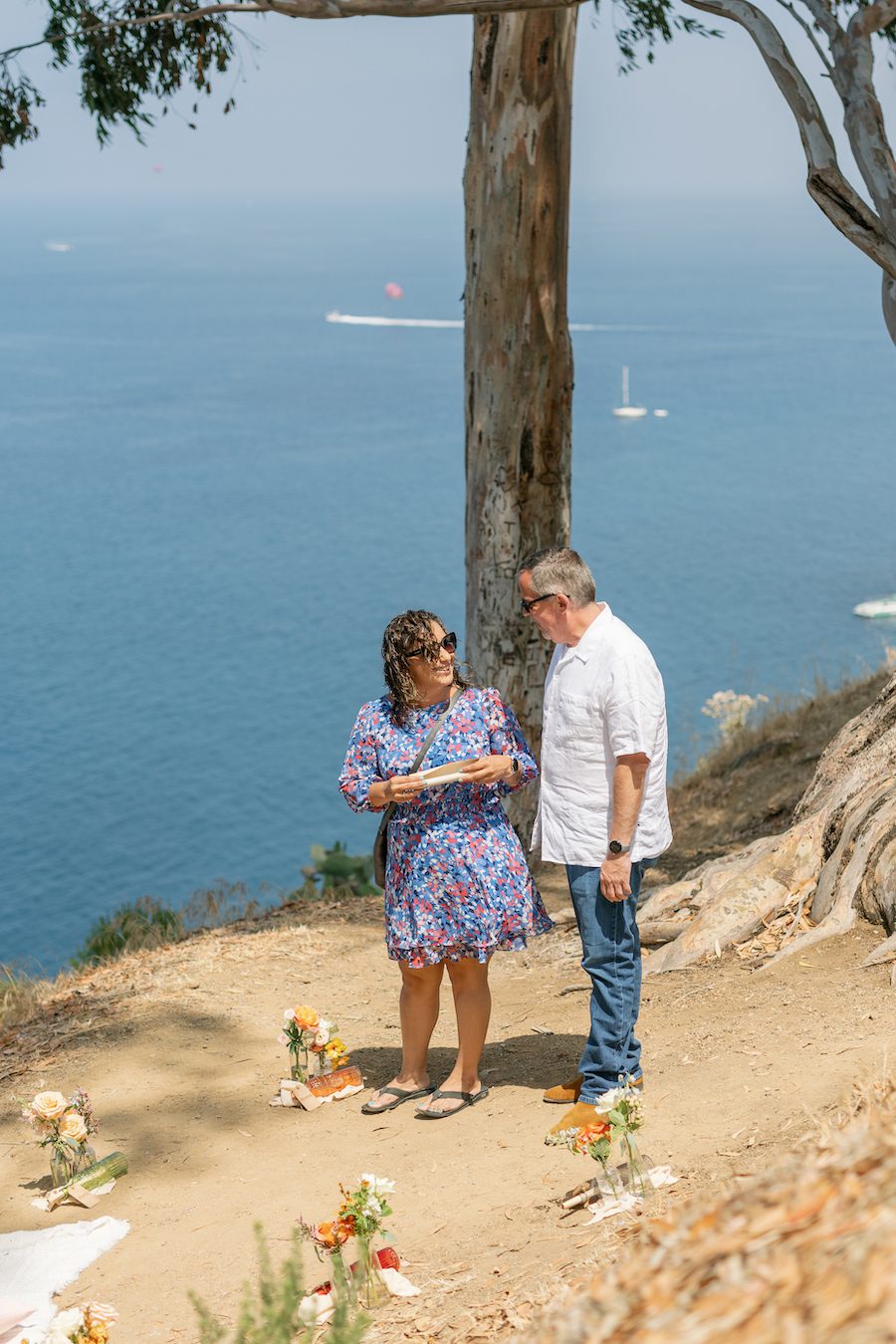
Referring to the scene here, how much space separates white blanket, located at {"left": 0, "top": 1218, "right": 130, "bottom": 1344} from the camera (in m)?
4.18

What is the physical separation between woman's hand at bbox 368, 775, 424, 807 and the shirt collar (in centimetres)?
67

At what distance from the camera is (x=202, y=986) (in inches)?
296

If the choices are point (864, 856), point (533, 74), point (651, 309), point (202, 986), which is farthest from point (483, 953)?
point (651, 309)

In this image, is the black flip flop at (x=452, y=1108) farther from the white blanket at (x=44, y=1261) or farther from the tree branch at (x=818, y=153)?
the tree branch at (x=818, y=153)

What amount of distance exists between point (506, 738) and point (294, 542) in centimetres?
7346

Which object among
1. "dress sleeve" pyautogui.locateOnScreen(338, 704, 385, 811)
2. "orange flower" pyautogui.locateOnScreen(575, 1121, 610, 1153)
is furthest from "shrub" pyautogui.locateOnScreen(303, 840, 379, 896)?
"orange flower" pyautogui.locateOnScreen(575, 1121, 610, 1153)

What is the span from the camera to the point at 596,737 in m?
4.54

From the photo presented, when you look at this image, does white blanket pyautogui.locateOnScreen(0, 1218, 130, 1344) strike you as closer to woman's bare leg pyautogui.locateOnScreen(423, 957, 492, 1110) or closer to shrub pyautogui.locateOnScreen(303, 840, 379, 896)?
woman's bare leg pyautogui.locateOnScreen(423, 957, 492, 1110)

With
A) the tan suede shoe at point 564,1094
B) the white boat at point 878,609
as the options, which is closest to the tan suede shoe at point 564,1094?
the tan suede shoe at point 564,1094

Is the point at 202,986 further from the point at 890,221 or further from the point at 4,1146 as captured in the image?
the point at 890,221

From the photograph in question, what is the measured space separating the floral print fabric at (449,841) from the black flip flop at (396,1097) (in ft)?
2.31

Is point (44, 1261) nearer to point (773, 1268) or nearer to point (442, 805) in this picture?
point (442, 805)

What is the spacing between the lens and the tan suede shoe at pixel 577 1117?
15.4 ft

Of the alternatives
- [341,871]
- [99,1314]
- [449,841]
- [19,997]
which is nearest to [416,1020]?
[449,841]
